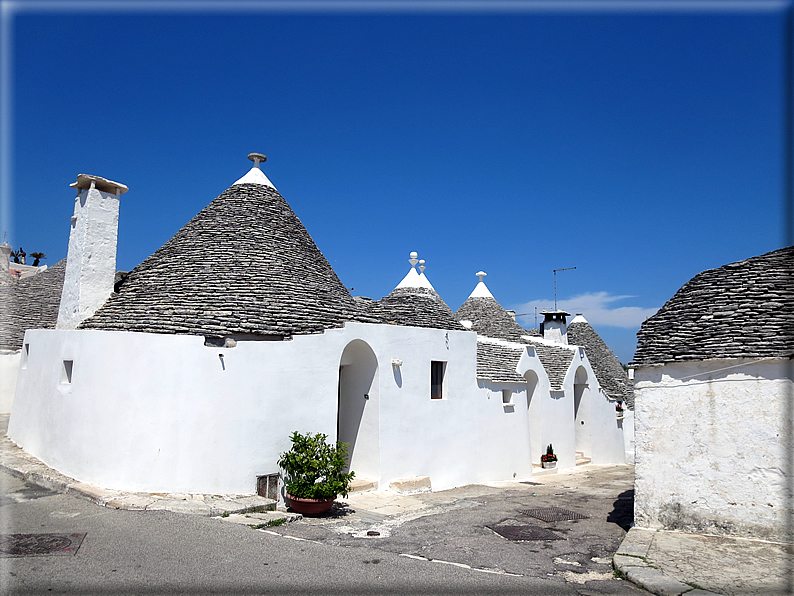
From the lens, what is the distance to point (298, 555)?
20.3 ft

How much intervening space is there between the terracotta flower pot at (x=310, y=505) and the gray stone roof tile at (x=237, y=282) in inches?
118

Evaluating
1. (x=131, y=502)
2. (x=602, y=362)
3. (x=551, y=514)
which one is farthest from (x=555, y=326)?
(x=131, y=502)

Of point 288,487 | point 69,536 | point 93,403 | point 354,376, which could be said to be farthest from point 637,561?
point 93,403

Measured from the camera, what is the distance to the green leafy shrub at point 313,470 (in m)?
9.05

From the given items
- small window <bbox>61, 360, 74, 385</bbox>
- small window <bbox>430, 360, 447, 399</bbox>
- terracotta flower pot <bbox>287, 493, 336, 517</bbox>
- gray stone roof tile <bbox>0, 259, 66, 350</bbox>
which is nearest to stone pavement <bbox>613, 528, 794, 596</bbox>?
terracotta flower pot <bbox>287, 493, 336, 517</bbox>

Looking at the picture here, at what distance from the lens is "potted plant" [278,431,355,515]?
9.03 m

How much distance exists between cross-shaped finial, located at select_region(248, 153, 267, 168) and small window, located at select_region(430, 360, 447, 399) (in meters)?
7.01

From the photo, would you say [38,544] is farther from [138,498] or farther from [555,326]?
[555,326]

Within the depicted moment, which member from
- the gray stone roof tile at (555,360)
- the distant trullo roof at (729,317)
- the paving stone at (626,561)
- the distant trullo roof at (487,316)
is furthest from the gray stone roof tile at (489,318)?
the paving stone at (626,561)

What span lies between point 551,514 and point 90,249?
10.5m

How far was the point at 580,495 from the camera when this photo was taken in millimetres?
13039

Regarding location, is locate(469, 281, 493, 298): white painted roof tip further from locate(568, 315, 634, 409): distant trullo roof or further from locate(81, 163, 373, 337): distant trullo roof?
locate(81, 163, 373, 337): distant trullo roof

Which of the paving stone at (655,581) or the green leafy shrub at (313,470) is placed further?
the green leafy shrub at (313,470)

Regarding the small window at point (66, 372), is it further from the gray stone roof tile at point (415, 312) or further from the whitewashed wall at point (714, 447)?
the whitewashed wall at point (714, 447)
